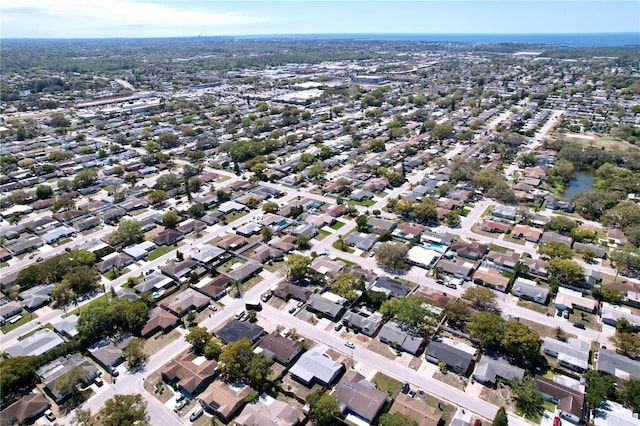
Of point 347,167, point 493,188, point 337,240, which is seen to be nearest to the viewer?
point 337,240

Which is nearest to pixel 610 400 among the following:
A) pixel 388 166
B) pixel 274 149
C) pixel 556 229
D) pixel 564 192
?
pixel 556 229

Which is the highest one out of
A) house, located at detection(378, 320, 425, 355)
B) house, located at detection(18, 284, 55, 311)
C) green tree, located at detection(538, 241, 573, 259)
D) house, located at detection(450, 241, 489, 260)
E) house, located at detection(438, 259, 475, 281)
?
green tree, located at detection(538, 241, 573, 259)

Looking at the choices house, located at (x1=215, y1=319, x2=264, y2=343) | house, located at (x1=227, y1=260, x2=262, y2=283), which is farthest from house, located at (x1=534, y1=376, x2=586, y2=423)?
house, located at (x1=227, y1=260, x2=262, y2=283)

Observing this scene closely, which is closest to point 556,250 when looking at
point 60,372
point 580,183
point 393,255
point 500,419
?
point 393,255

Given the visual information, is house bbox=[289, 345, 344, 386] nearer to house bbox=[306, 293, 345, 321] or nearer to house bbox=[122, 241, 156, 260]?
house bbox=[306, 293, 345, 321]

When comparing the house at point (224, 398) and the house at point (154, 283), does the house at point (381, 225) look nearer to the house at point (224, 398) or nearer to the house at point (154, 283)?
the house at point (154, 283)

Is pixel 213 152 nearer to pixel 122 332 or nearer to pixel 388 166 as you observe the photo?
pixel 388 166
